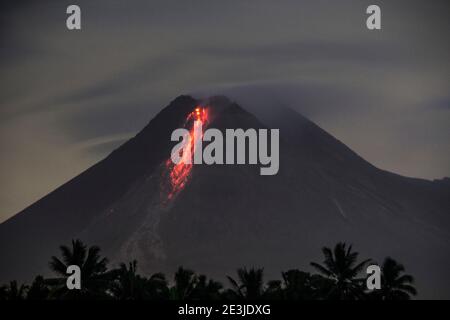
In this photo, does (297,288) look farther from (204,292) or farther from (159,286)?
(159,286)

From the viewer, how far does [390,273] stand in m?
105

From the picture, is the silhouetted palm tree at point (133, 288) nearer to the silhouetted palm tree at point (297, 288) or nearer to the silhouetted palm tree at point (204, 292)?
the silhouetted palm tree at point (204, 292)

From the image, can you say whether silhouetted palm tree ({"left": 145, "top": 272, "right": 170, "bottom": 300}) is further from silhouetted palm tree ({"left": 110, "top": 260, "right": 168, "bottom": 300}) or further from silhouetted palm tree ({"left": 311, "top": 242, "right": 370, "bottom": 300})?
silhouetted palm tree ({"left": 311, "top": 242, "right": 370, "bottom": 300})

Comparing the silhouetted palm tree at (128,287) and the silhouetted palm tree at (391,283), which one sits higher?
the silhouetted palm tree at (391,283)

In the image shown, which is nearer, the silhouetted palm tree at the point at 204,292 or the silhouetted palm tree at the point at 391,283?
the silhouetted palm tree at the point at 204,292

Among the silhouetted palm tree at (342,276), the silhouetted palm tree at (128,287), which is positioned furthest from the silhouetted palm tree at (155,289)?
the silhouetted palm tree at (342,276)

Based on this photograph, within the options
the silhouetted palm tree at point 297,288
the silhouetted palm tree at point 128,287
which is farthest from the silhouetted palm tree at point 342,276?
the silhouetted palm tree at point 128,287

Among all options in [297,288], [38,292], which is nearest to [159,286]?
[38,292]

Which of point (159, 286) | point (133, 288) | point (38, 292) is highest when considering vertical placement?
point (159, 286)

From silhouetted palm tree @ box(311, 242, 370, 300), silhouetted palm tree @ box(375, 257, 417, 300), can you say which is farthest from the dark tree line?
silhouetted palm tree @ box(375, 257, 417, 300)

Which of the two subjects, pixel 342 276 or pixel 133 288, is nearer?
pixel 133 288

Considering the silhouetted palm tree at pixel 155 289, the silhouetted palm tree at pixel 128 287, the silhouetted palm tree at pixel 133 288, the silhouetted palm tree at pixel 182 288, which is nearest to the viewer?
the silhouetted palm tree at pixel 182 288

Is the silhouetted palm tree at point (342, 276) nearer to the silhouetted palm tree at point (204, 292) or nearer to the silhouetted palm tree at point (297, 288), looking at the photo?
the silhouetted palm tree at point (297, 288)

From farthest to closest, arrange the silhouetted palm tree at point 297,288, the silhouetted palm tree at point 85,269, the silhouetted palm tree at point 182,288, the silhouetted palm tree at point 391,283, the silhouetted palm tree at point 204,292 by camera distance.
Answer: the silhouetted palm tree at point 391,283 → the silhouetted palm tree at point 297,288 → the silhouetted palm tree at point 85,269 → the silhouetted palm tree at point 182,288 → the silhouetted palm tree at point 204,292
